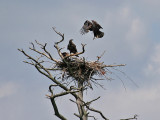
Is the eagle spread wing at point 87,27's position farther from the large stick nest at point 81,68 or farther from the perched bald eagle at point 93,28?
the large stick nest at point 81,68

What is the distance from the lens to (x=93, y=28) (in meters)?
12.9

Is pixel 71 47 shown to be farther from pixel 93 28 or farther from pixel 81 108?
pixel 81 108

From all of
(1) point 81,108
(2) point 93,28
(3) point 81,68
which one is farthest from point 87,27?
(1) point 81,108

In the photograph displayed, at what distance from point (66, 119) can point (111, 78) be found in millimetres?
2691

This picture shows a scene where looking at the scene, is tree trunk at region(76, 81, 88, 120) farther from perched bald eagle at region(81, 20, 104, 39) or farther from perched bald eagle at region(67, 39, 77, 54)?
perched bald eagle at region(81, 20, 104, 39)

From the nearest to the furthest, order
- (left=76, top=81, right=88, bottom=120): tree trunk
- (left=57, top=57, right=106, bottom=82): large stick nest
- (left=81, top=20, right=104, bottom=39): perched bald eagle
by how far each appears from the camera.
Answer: (left=76, top=81, right=88, bottom=120): tree trunk → (left=57, top=57, right=106, bottom=82): large stick nest → (left=81, top=20, right=104, bottom=39): perched bald eagle

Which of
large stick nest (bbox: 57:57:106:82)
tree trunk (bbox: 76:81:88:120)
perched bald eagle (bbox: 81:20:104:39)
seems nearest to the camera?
tree trunk (bbox: 76:81:88:120)

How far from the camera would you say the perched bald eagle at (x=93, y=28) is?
42.1ft

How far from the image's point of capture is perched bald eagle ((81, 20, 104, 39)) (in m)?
12.8

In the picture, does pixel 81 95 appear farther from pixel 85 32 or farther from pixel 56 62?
pixel 85 32

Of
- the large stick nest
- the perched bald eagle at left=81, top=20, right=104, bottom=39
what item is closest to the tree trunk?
the large stick nest

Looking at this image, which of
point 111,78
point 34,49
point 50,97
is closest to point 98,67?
point 111,78

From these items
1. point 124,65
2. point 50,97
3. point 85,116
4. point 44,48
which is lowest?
point 50,97

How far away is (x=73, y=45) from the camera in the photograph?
12.2 meters
